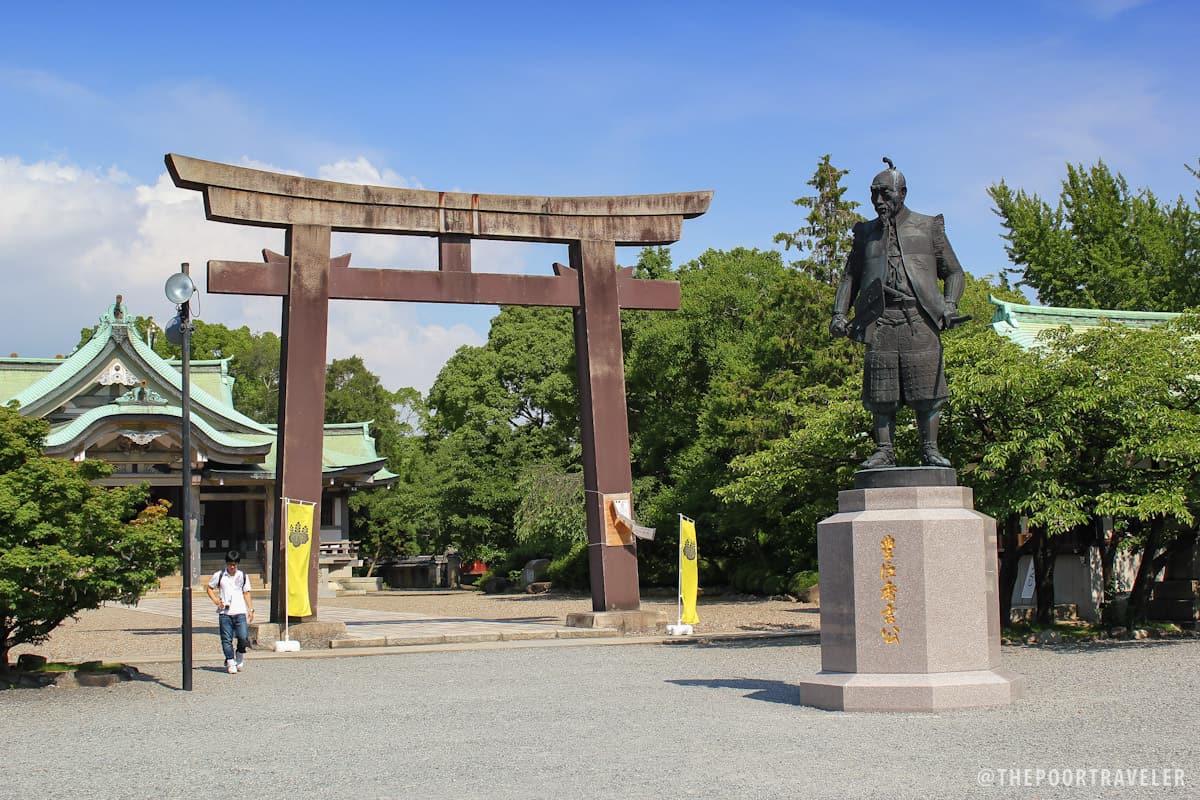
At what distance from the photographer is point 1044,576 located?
616 inches

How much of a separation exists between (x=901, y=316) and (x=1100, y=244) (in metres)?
31.4

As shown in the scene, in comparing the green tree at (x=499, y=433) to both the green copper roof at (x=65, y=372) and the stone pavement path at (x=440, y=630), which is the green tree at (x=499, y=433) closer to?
the green copper roof at (x=65, y=372)

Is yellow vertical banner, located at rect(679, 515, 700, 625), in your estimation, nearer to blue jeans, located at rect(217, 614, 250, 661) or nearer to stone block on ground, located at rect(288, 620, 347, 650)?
stone block on ground, located at rect(288, 620, 347, 650)

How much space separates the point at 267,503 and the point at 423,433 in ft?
45.9

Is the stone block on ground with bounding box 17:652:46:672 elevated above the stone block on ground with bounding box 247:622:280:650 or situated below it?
above

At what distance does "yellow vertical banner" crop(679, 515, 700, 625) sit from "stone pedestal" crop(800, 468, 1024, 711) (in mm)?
7290

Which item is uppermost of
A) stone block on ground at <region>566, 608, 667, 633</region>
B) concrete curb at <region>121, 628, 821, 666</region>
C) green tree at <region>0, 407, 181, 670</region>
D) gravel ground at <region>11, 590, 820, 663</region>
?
green tree at <region>0, 407, 181, 670</region>

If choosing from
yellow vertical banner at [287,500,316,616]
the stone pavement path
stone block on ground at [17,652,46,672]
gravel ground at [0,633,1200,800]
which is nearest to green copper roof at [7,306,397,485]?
the stone pavement path

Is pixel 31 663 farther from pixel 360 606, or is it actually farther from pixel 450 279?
pixel 360 606

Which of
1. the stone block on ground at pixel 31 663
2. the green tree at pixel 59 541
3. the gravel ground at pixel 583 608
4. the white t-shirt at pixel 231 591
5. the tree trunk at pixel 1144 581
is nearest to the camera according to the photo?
the green tree at pixel 59 541

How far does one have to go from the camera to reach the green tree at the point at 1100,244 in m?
34.8

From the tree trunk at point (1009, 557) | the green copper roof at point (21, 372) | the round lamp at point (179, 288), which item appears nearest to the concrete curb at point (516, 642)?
the tree trunk at point (1009, 557)

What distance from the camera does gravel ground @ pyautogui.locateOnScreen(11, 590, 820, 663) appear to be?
15461 mm

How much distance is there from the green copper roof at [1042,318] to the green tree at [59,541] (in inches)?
655
